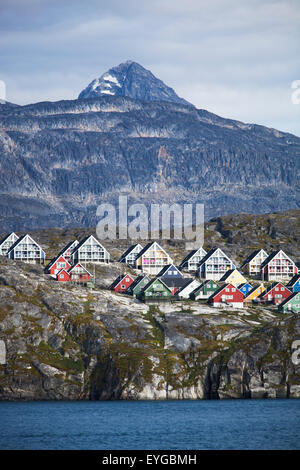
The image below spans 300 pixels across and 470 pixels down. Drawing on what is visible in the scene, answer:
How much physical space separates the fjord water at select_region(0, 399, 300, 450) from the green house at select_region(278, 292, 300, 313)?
139 feet

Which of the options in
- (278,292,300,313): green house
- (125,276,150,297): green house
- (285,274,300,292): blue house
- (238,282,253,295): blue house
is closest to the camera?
(278,292,300,313): green house

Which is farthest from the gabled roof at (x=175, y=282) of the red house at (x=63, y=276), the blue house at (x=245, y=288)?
the red house at (x=63, y=276)

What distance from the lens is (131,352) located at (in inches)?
5679

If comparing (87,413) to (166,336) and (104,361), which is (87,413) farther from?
(166,336)

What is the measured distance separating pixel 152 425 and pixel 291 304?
6823 centimetres

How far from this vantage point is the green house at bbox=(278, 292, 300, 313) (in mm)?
175375

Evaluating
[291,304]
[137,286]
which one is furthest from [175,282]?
[291,304]

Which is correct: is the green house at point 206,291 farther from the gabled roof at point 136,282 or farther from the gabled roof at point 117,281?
the gabled roof at point 117,281

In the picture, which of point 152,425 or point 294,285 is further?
point 294,285

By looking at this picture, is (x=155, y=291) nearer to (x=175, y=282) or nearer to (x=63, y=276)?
(x=175, y=282)

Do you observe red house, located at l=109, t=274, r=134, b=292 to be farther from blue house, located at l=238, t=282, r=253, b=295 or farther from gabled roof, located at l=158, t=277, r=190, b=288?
blue house, located at l=238, t=282, r=253, b=295

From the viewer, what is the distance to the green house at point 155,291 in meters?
180

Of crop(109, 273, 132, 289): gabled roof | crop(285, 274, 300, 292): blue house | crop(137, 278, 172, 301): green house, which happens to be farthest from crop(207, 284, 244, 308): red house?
crop(109, 273, 132, 289): gabled roof
